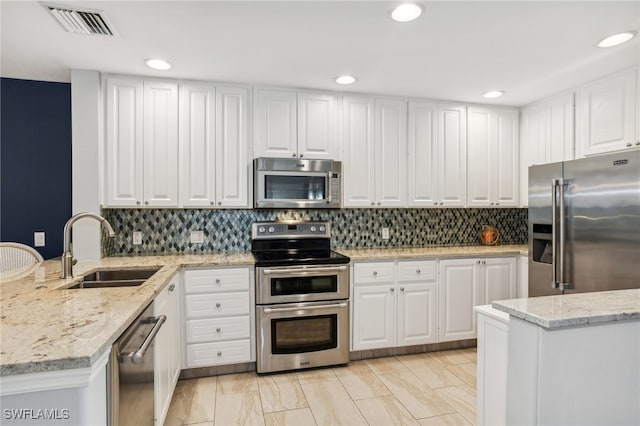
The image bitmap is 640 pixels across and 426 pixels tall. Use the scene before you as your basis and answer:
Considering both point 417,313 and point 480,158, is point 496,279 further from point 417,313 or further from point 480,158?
point 480,158

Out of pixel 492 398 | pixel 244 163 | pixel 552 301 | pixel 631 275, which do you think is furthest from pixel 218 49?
pixel 631 275

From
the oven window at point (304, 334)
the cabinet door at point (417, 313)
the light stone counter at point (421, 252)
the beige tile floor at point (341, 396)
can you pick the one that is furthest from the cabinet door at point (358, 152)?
the beige tile floor at point (341, 396)

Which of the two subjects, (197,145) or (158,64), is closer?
(158,64)

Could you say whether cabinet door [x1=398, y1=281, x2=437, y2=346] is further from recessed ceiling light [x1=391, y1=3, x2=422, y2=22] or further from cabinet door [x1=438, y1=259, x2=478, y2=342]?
recessed ceiling light [x1=391, y1=3, x2=422, y2=22]

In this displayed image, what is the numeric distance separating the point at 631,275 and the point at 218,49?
3.15 m

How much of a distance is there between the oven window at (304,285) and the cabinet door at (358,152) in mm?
780

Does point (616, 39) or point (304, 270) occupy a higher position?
point (616, 39)

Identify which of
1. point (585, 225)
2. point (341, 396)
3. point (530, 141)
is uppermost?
point (530, 141)

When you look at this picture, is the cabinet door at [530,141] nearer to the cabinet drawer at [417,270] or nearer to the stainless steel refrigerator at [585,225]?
the stainless steel refrigerator at [585,225]

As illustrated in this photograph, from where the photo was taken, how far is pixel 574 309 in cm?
127

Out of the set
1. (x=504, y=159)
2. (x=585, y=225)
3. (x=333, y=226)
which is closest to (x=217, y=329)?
(x=333, y=226)

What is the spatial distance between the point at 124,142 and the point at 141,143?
0.13 m

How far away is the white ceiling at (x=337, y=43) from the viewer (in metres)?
1.95

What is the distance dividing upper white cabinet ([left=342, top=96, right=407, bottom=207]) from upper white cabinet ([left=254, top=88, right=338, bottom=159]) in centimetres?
16
